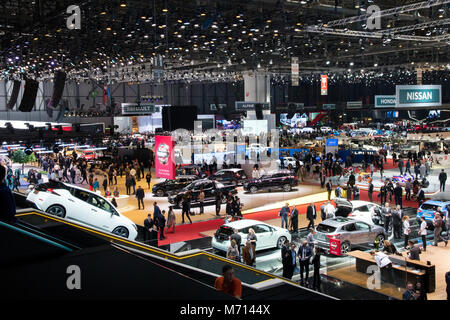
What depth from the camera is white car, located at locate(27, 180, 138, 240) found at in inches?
385

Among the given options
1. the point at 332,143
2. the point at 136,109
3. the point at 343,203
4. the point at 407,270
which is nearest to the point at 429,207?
the point at 343,203

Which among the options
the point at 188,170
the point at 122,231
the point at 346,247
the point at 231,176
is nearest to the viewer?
the point at 122,231

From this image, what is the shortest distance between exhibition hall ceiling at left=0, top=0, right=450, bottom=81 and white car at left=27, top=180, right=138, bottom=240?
1102 cm

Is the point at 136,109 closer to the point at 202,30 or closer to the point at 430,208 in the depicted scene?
the point at 202,30

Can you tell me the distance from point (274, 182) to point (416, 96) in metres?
8.40

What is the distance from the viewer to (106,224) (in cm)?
1032

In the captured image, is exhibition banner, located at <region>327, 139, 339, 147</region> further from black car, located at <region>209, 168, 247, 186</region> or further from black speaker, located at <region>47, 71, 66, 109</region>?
black speaker, located at <region>47, 71, 66, 109</region>

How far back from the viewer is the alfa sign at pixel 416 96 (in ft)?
75.0

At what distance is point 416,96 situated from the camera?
23.1 meters

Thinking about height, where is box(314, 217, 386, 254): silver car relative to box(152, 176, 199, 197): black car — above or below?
below

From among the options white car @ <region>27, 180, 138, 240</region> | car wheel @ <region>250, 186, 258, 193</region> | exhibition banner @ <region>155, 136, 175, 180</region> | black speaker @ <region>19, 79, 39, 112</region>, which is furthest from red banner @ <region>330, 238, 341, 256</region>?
black speaker @ <region>19, 79, 39, 112</region>

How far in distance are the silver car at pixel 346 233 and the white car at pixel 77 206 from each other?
20.8ft
